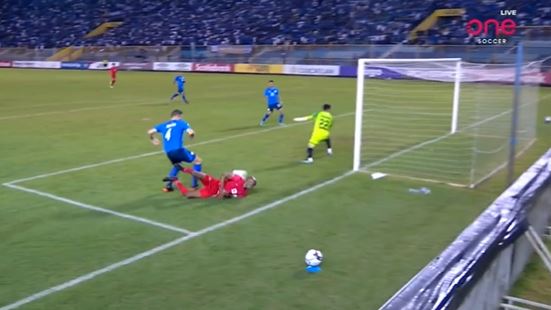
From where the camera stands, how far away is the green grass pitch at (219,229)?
6.21 meters

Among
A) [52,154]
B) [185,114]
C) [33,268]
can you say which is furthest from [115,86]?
[33,268]

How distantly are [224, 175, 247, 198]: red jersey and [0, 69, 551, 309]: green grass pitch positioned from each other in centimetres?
22

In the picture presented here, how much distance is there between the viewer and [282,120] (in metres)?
19.6

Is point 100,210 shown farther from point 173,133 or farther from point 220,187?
point 220,187

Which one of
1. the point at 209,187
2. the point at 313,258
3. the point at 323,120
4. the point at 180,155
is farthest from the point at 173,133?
the point at 313,258

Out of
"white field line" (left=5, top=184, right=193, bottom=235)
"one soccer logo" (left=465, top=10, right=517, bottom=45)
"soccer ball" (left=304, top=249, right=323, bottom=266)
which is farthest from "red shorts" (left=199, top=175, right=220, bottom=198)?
"one soccer logo" (left=465, top=10, right=517, bottom=45)

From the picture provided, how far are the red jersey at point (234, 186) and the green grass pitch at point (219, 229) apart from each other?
0.22 m

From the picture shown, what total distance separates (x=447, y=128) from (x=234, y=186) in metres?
10.4

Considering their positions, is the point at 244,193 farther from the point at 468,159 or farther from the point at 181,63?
the point at 181,63

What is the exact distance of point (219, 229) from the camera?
824 centimetres

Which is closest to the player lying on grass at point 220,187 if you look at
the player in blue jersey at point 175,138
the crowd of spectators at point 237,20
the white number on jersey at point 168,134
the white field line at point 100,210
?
the player in blue jersey at point 175,138

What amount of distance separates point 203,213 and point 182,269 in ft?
7.50

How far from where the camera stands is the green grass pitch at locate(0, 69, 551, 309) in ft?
20.4

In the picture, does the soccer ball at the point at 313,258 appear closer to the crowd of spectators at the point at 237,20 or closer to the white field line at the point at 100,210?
the white field line at the point at 100,210
